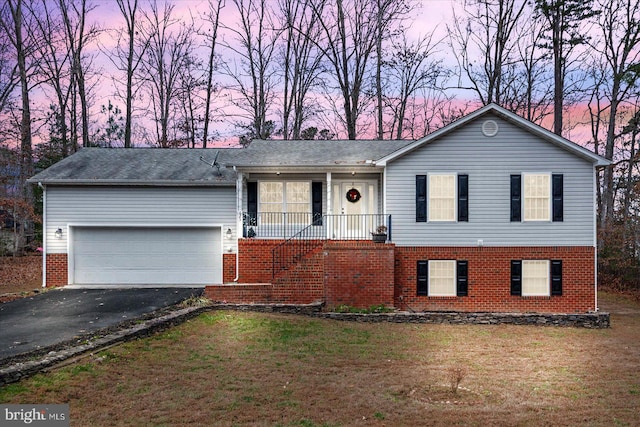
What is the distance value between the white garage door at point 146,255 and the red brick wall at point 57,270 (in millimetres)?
317

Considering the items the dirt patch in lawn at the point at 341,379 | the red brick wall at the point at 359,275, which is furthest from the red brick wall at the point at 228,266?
the dirt patch in lawn at the point at 341,379

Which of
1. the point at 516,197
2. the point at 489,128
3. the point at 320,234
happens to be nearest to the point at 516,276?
the point at 516,197

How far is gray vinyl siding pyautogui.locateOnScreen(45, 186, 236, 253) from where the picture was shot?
1594cm

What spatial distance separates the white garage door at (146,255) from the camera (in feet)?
53.0

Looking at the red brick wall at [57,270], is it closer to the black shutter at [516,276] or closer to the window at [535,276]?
the black shutter at [516,276]

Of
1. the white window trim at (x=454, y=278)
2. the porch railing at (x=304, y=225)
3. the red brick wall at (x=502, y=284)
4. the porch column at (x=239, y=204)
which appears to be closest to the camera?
the red brick wall at (x=502, y=284)

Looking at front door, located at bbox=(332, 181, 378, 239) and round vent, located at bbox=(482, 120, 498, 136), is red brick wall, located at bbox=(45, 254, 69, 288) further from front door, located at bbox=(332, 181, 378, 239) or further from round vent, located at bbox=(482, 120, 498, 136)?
round vent, located at bbox=(482, 120, 498, 136)

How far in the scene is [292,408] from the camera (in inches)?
247

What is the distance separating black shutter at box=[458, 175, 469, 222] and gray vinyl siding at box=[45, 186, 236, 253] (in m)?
7.78

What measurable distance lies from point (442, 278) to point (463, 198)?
2.56 m

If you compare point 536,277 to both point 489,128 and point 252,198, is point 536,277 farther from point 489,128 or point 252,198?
point 252,198

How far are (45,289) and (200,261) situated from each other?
5.10 metres

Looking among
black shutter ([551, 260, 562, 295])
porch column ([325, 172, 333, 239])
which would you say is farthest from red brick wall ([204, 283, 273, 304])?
black shutter ([551, 260, 562, 295])

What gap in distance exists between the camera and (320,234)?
15.6 meters
